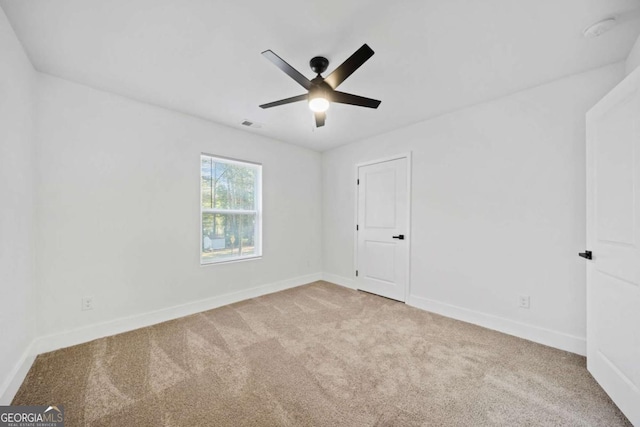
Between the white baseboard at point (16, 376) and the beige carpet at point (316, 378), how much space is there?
5 centimetres

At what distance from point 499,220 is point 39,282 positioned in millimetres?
4480

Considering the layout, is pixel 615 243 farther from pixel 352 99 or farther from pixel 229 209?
pixel 229 209

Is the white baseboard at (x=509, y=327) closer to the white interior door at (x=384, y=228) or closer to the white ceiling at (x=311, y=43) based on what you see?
the white interior door at (x=384, y=228)

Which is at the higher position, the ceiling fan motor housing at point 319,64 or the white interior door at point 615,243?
the ceiling fan motor housing at point 319,64

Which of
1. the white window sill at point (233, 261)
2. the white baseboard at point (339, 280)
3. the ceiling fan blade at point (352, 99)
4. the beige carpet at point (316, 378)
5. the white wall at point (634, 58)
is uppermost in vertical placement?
the white wall at point (634, 58)

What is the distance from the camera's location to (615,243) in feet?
5.43

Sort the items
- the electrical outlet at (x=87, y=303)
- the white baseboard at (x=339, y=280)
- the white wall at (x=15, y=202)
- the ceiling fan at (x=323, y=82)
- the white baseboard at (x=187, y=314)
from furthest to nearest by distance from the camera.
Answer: the white baseboard at (x=339, y=280), the electrical outlet at (x=87, y=303), the white baseboard at (x=187, y=314), the ceiling fan at (x=323, y=82), the white wall at (x=15, y=202)

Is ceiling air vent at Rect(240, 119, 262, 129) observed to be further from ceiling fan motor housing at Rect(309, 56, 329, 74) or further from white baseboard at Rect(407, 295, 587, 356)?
white baseboard at Rect(407, 295, 587, 356)

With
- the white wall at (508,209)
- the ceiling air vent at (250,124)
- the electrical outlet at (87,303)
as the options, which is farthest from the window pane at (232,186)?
the white wall at (508,209)

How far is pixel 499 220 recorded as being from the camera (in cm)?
268

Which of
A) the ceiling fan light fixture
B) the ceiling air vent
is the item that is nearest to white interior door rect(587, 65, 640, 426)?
the ceiling fan light fixture

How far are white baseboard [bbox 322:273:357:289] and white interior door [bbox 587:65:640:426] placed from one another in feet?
9.14

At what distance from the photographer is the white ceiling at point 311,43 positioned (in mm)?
1553

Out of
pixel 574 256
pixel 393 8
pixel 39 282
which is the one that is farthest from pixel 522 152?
pixel 39 282
